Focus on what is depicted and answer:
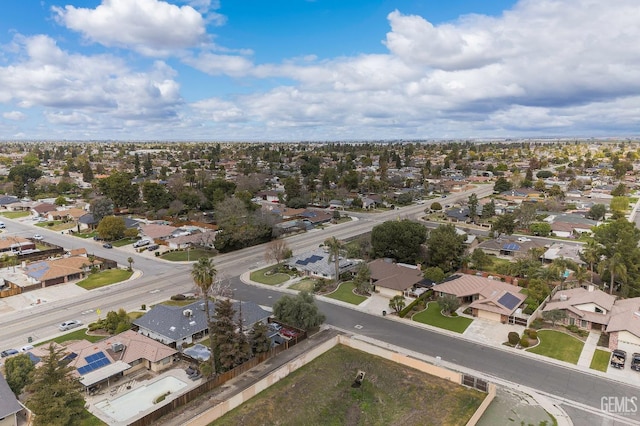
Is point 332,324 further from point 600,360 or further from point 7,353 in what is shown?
point 7,353

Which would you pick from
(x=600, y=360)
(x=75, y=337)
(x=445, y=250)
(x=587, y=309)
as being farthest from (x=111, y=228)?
(x=600, y=360)

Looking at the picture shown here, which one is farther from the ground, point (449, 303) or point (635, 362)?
point (449, 303)

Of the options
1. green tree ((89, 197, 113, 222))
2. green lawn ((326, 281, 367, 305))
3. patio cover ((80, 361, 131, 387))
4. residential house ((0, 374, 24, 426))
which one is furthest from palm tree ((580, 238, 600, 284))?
green tree ((89, 197, 113, 222))

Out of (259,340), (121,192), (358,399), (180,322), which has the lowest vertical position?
(358,399)

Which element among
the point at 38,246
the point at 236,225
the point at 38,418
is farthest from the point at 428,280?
the point at 38,246

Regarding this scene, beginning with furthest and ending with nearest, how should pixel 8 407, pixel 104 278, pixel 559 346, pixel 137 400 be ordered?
pixel 104 278, pixel 559 346, pixel 137 400, pixel 8 407

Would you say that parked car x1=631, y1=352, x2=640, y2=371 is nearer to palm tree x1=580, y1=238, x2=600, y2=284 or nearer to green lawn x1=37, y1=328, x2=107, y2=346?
palm tree x1=580, y1=238, x2=600, y2=284

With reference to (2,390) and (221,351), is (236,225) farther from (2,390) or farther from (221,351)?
(2,390)
